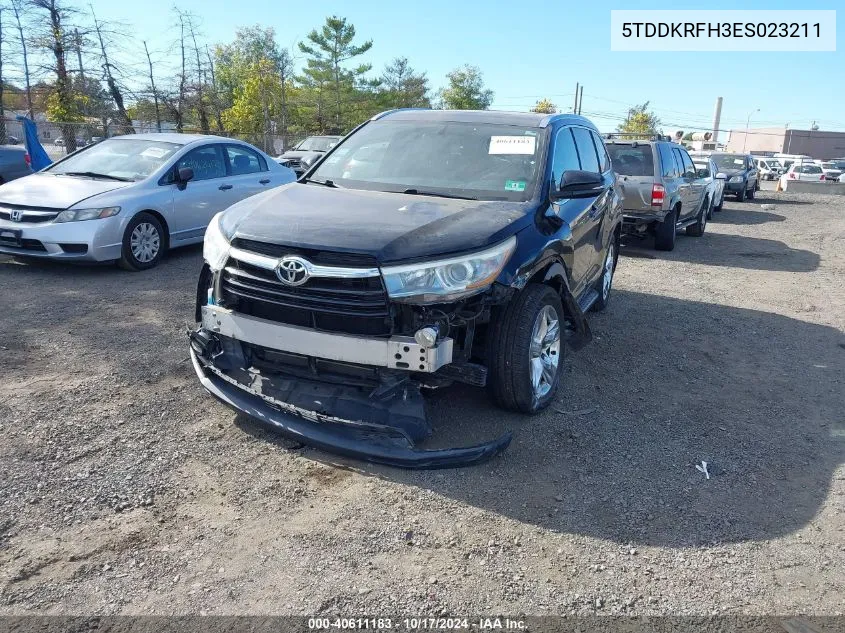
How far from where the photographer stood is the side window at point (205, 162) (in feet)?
28.2

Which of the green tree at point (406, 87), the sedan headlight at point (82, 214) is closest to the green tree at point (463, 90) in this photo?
the green tree at point (406, 87)

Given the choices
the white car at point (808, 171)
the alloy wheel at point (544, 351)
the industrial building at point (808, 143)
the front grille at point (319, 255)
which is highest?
the industrial building at point (808, 143)

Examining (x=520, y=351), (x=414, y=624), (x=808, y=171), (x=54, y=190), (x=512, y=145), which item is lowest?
(x=414, y=624)

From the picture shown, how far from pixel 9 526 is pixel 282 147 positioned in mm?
31837

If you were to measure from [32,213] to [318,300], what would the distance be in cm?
546

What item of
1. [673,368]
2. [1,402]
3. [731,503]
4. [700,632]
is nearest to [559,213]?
[673,368]

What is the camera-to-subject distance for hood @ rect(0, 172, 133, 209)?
737 cm

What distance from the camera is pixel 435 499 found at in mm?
3252

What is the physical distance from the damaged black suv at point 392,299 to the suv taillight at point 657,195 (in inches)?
259

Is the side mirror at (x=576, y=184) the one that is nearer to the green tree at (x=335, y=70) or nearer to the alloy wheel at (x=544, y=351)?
the alloy wheel at (x=544, y=351)

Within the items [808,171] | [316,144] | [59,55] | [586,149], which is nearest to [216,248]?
[586,149]

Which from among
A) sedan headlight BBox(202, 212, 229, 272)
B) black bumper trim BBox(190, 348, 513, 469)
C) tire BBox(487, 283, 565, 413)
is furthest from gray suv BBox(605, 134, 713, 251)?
black bumper trim BBox(190, 348, 513, 469)

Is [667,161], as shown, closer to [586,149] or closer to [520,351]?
[586,149]

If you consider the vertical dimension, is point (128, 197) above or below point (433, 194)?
below
